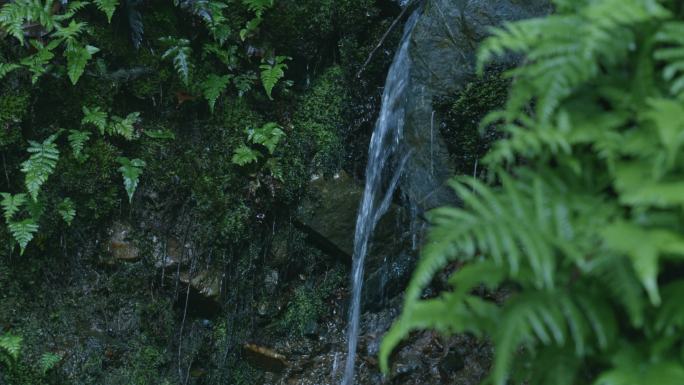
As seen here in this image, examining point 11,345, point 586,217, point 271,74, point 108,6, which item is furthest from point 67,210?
point 586,217

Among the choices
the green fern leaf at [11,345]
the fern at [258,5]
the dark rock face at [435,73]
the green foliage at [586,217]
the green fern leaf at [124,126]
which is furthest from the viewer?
the fern at [258,5]

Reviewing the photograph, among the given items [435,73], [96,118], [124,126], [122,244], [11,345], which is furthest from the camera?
[122,244]

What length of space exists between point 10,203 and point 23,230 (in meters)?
0.23

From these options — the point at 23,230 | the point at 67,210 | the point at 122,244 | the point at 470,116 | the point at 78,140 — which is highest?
the point at 78,140

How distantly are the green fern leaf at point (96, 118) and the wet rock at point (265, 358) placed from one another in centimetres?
226

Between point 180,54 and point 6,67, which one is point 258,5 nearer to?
point 180,54

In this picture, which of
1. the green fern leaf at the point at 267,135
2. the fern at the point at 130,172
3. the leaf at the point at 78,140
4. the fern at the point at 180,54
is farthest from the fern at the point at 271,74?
the leaf at the point at 78,140

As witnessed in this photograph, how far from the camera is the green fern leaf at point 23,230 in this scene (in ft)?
15.7

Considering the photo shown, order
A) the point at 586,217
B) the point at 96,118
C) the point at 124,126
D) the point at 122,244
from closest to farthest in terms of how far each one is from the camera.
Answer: the point at 586,217 → the point at 96,118 → the point at 124,126 → the point at 122,244

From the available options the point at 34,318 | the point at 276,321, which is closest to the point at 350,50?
the point at 276,321

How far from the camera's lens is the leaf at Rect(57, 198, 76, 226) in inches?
197

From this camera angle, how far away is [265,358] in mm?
5398

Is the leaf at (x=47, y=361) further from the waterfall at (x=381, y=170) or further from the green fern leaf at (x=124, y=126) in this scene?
the waterfall at (x=381, y=170)

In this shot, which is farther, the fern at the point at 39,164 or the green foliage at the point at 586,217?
the fern at the point at 39,164
